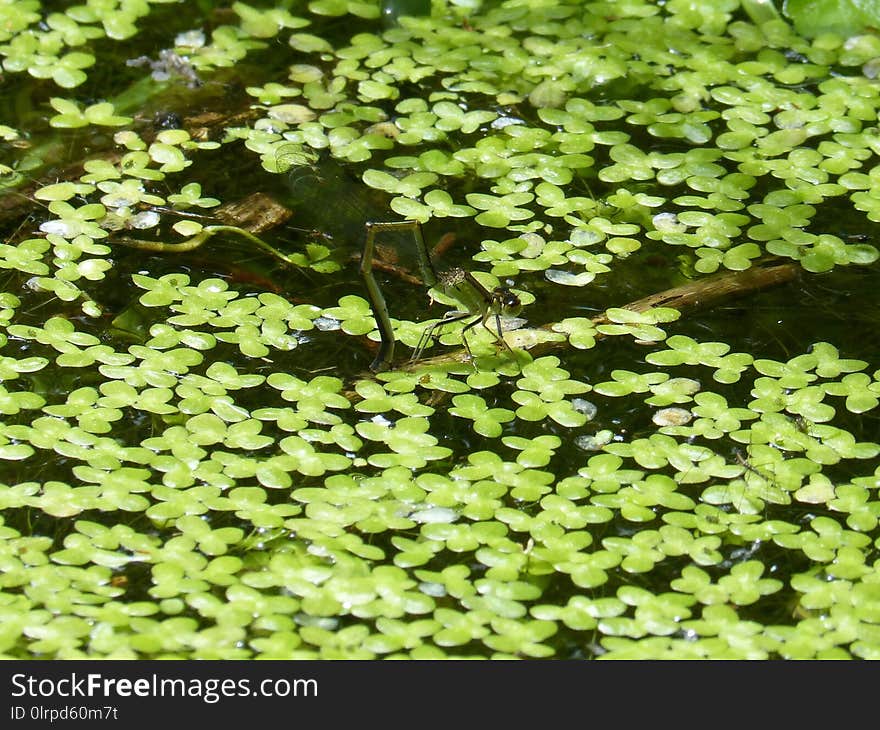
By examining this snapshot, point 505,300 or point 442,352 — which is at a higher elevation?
point 505,300

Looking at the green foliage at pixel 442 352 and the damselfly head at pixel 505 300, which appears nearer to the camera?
the green foliage at pixel 442 352

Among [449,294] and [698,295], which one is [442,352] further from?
[698,295]

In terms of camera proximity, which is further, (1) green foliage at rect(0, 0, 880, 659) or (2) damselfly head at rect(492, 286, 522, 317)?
(2) damselfly head at rect(492, 286, 522, 317)

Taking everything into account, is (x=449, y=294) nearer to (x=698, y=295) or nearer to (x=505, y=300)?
(x=505, y=300)

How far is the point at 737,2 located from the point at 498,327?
1.98m

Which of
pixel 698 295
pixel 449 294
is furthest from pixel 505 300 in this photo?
pixel 698 295

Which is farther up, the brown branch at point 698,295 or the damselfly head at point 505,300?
the damselfly head at point 505,300

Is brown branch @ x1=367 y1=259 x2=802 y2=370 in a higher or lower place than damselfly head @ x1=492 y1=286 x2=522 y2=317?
lower

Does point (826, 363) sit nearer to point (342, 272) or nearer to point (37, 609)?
point (342, 272)

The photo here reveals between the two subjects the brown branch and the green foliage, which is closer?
the green foliage

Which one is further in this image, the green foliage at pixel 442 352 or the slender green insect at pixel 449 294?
the slender green insect at pixel 449 294

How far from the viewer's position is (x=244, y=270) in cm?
327

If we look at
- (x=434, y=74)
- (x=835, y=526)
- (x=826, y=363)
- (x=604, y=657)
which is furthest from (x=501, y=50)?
(x=604, y=657)

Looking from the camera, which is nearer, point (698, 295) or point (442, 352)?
point (442, 352)
